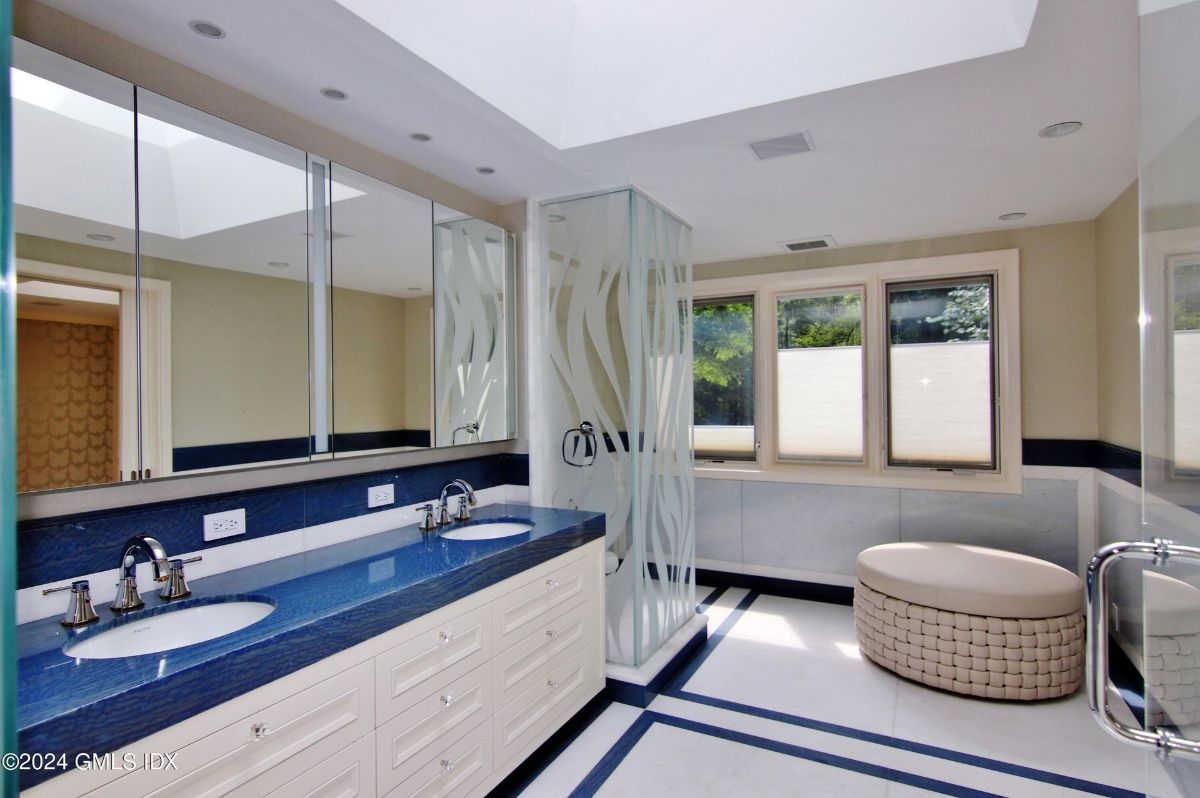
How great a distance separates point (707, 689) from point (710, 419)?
83.9 inches

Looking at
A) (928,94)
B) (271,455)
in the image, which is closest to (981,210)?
(928,94)

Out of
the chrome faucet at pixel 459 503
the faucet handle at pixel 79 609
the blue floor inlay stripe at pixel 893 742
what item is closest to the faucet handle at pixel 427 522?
A: the chrome faucet at pixel 459 503

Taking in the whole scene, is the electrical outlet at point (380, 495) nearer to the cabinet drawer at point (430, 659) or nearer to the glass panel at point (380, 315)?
the glass panel at point (380, 315)

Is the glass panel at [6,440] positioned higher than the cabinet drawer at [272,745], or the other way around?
the glass panel at [6,440]

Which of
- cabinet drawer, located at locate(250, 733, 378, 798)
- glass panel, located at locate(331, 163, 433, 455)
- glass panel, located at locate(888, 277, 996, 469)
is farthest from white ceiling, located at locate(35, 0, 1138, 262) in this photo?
cabinet drawer, located at locate(250, 733, 378, 798)

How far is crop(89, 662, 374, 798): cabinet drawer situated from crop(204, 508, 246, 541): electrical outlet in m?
0.67

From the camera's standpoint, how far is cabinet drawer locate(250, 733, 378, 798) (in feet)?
4.63

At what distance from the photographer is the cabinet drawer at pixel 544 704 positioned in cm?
212

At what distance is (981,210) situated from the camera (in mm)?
3324

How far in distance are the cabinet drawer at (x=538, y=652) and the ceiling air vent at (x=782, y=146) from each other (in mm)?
2039

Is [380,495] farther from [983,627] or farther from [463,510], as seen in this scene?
[983,627]

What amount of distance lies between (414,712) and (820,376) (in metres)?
3.47

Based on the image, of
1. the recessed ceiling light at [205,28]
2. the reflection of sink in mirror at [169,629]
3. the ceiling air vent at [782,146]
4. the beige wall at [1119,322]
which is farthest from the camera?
the beige wall at [1119,322]

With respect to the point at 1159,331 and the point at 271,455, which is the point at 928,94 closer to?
the point at 1159,331
